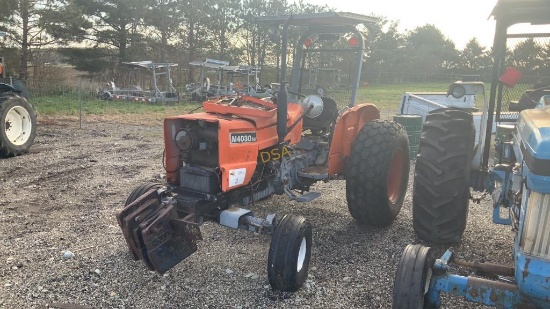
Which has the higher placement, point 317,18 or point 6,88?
point 317,18

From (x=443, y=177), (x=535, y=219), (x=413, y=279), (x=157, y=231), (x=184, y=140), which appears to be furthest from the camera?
(x=443, y=177)

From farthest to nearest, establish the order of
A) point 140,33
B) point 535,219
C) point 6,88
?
point 140,33 < point 6,88 < point 535,219

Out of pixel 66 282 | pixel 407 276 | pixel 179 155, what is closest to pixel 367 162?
pixel 179 155

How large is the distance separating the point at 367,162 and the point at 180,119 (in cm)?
185

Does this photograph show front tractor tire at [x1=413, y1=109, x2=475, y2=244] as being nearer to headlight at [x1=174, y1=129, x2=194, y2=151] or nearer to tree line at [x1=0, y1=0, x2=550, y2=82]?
headlight at [x1=174, y1=129, x2=194, y2=151]

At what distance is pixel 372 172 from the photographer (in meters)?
4.55

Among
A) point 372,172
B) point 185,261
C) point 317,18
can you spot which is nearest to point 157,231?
A: point 185,261

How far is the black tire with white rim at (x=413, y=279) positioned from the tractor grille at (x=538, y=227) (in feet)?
1.67

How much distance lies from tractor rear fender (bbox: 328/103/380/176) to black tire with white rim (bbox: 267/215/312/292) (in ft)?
4.20

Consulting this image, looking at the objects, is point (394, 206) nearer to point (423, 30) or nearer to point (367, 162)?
point (367, 162)

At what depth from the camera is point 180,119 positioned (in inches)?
158

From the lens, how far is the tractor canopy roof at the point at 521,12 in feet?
12.4

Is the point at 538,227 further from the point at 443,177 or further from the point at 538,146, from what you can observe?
the point at 443,177

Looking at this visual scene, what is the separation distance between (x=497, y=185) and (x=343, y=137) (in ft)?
5.15
